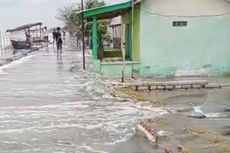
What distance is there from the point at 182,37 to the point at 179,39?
0.53ft

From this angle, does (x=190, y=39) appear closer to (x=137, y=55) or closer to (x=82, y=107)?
(x=137, y=55)

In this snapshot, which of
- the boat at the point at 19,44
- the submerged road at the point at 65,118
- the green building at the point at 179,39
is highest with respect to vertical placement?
the green building at the point at 179,39

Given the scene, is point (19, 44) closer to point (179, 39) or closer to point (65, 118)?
point (179, 39)

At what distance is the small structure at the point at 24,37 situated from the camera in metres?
58.6

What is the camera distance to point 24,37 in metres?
62.4

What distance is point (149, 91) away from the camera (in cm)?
1738

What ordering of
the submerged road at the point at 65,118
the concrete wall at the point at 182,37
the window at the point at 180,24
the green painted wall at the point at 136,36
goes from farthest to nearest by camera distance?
the green painted wall at the point at 136,36
the window at the point at 180,24
the concrete wall at the point at 182,37
the submerged road at the point at 65,118

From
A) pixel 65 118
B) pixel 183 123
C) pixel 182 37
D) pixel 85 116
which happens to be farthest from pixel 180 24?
pixel 183 123

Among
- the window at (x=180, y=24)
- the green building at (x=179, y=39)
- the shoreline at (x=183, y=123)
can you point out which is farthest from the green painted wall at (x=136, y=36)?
the shoreline at (x=183, y=123)

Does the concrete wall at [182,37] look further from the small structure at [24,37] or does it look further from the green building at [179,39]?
the small structure at [24,37]

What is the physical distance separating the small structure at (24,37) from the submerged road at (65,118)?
3858 cm

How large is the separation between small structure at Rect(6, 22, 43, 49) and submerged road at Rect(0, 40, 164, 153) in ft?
127

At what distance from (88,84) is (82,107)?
490 centimetres

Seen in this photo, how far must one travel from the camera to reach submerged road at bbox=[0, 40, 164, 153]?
32.3 ft
